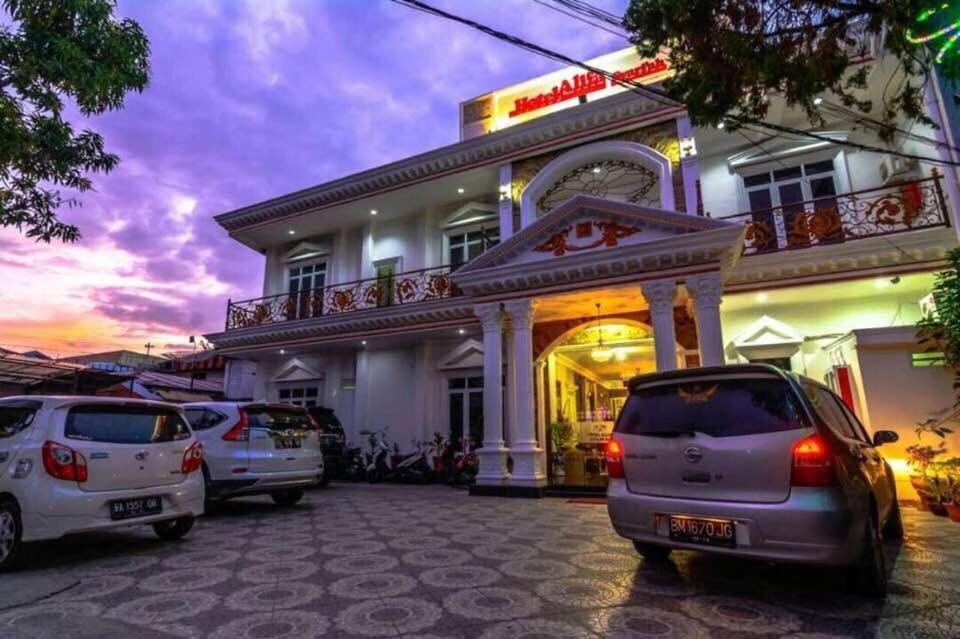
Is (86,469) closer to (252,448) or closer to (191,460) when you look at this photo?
(191,460)

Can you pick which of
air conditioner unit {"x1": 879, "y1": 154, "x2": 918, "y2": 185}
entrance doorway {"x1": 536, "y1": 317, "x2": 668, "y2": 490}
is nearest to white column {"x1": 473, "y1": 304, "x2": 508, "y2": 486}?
entrance doorway {"x1": 536, "y1": 317, "x2": 668, "y2": 490}

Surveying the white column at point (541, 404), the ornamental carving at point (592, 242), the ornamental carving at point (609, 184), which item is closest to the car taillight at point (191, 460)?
the ornamental carving at point (592, 242)

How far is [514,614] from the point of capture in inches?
110

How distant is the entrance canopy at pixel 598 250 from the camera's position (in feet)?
25.5

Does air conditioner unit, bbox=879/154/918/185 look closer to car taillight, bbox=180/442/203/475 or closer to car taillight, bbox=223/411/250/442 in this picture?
car taillight, bbox=223/411/250/442

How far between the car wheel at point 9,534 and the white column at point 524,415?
6.42m

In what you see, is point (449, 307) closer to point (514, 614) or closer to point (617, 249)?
point (617, 249)

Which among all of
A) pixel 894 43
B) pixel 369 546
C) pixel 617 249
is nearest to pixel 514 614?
pixel 369 546

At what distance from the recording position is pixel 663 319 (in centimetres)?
793

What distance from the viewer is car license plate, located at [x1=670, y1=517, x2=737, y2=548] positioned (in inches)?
117

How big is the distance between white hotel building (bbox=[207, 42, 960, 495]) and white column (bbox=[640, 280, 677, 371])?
31mm

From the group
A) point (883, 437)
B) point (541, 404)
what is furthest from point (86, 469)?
point (541, 404)

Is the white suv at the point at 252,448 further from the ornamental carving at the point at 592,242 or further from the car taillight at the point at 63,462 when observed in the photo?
the ornamental carving at the point at 592,242

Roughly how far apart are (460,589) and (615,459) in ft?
4.69
